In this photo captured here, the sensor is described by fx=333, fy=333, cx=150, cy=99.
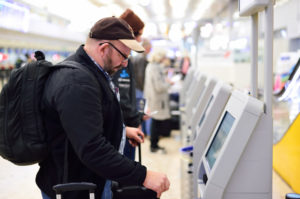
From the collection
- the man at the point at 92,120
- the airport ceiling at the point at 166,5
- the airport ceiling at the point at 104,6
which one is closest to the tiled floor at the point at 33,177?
the man at the point at 92,120

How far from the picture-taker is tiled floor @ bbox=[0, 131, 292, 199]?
3.52m

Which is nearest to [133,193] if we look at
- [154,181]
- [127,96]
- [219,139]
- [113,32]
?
[154,181]

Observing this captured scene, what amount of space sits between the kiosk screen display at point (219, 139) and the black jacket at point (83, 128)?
434 millimetres

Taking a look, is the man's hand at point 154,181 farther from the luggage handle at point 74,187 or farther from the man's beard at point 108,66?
the man's beard at point 108,66

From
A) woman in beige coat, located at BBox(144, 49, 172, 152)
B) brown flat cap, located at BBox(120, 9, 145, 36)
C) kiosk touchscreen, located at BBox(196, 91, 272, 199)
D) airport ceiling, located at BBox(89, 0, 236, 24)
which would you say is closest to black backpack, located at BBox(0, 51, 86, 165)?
kiosk touchscreen, located at BBox(196, 91, 272, 199)

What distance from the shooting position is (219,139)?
166cm

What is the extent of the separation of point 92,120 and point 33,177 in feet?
10.8

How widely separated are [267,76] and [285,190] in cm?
132

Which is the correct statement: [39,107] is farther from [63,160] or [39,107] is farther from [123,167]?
[123,167]

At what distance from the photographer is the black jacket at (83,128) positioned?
1273mm

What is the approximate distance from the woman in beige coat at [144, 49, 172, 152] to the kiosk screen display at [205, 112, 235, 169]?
11.5ft

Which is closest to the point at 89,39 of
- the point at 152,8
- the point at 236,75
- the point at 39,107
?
the point at 39,107

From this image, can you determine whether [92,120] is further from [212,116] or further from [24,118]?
[212,116]

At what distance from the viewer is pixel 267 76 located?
4.80 ft
